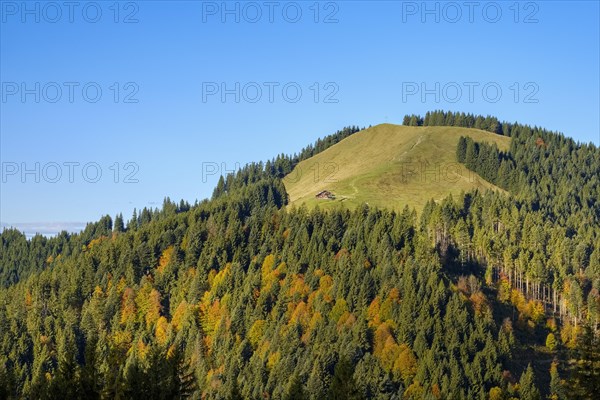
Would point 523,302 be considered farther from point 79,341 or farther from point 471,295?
point 79,341

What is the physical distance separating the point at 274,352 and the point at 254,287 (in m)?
28.8

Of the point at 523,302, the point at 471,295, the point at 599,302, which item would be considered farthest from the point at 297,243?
the point at 599,302

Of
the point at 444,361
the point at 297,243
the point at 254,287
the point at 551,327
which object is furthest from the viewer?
the point at 297,243

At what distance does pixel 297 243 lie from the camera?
183 metres

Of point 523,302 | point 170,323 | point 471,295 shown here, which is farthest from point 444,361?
point 170,323

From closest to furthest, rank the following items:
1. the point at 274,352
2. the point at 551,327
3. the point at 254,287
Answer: the point at 274,352 < the point at 551,327 < the point at 254,287

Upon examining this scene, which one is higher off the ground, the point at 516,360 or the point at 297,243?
the point at 297,243

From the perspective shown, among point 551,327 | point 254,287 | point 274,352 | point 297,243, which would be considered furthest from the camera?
point 297,243

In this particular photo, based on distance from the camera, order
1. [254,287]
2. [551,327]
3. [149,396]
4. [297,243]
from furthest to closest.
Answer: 1. [297,243]
2. [254,287]
3. [551,327]
4. [149,396]

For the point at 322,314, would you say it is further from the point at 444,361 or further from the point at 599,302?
the point at 599,302

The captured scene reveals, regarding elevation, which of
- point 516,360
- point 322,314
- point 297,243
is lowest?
point 516,360

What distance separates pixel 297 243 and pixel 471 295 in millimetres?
50492

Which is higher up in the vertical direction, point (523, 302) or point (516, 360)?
point (523, 302)

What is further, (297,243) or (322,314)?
(297,243)
